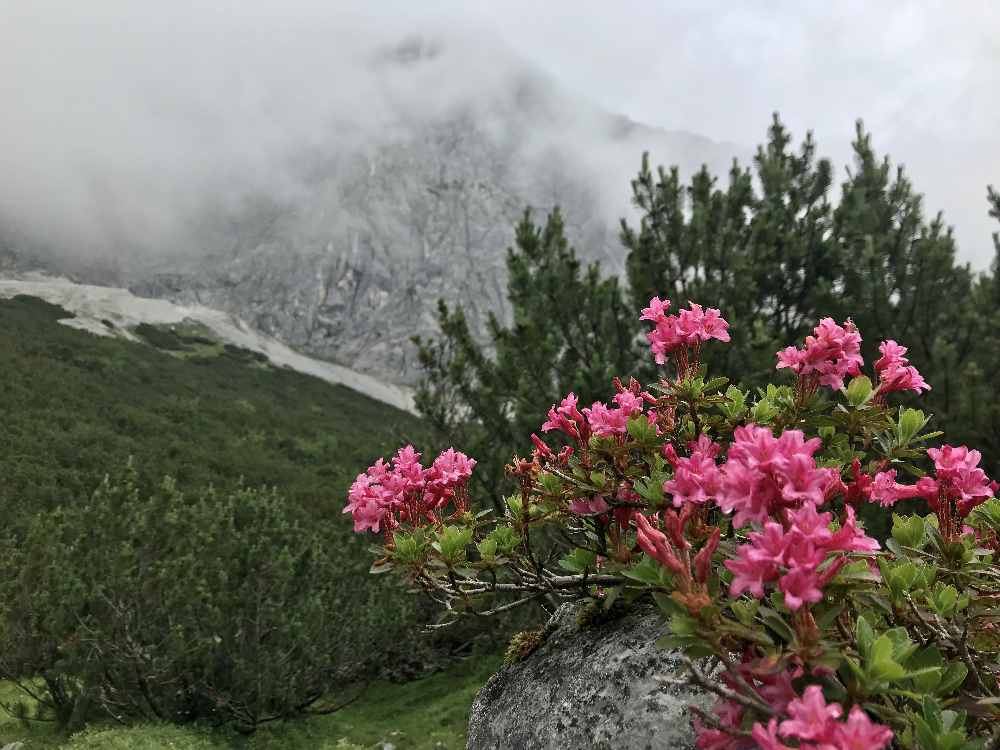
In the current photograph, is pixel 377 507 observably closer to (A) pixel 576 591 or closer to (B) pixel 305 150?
(A) pixel 576 591

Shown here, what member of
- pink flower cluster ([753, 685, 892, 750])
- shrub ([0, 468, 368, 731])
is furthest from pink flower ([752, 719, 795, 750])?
shrub ([0, 468, 368, 731])

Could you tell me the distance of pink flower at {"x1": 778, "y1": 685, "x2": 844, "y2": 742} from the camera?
0.84 metres

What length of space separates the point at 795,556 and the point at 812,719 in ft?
0.77

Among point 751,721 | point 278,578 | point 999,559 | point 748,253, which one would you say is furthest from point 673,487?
point 278,578

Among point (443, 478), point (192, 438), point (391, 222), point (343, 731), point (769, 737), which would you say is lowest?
point (343, 731)

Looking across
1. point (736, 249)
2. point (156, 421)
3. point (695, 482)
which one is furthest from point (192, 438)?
point (695, 482)

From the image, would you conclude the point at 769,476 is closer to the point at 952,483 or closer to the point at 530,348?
the point at 952,483

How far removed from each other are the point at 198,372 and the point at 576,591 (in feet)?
123

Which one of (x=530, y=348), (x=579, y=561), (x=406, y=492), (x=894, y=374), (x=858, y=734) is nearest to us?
(x=858, y=734)

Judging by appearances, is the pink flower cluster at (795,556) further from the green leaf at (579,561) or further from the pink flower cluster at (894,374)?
the pink flower cluster at (894,374)

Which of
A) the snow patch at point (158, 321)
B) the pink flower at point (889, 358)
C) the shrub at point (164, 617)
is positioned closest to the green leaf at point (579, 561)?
the pink flower at point (889, 358)

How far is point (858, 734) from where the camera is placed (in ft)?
2.74

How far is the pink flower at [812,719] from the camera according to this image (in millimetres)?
842

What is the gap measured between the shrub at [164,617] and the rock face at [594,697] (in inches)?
217
